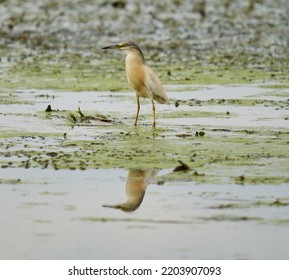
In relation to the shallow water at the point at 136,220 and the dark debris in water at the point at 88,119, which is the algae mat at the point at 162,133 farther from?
the shallow water at the point at 136,220

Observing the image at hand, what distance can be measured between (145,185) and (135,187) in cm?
13

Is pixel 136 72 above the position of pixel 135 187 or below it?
above

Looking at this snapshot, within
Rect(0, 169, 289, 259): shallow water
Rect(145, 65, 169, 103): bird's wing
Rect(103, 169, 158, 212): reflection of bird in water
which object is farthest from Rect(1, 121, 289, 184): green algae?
Rect(145, 65, 169, 103): bird's wing

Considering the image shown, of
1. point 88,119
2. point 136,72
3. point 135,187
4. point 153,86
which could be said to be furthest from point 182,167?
point 136,72

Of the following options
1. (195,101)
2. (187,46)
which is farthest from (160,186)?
(187,46)

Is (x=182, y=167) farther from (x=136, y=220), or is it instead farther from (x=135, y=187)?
(x=136, y=220)

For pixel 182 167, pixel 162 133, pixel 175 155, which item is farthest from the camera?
pixel 162 133

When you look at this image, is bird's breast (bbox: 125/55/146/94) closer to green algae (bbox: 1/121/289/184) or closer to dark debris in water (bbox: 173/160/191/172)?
green algae (bbox: 1/121/289/184)

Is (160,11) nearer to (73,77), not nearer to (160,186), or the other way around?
(73,77)

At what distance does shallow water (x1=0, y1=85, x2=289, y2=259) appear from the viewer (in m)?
7.60

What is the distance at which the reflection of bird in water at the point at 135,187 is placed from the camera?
342 inches

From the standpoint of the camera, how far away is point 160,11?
32156mm

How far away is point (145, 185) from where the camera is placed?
30.9 feet

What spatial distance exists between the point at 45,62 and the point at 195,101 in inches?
232
